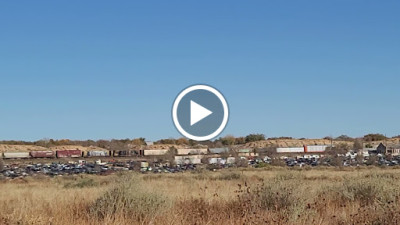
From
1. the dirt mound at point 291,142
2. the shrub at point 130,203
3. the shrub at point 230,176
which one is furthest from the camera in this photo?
the dirt mound at point 291,142

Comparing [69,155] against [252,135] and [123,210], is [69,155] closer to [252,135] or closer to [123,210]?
[252,135]

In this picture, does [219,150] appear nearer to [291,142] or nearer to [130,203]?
[291,142]

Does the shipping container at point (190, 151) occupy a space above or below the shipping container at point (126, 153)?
above

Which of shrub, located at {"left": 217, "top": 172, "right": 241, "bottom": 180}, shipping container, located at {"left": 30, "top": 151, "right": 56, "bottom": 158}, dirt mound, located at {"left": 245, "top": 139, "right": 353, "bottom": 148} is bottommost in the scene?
shrub, located at {"left": 217, "top": 172, "right": 241, "bottom": 180}

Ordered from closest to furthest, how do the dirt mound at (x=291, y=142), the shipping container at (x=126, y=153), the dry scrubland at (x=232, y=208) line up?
the dry scrubland at (x=232, y=208), the shipping container at (x=126, y=153), the dirt mound at (x=291, y=142)

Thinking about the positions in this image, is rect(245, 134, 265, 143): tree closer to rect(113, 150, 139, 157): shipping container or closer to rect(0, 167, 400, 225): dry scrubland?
rect(113, 150, 139, 157): shipping container

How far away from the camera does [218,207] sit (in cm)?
1177

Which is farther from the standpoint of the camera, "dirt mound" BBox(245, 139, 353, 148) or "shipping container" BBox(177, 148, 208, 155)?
"dirt mound" BBox(245, 139, 353, 148)

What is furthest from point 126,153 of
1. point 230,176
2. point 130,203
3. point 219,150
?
point 130,203

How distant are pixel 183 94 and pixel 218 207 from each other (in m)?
2.75

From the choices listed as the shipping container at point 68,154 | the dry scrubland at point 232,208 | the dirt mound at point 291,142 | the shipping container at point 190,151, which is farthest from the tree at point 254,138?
the dry scrubland at point 232,208

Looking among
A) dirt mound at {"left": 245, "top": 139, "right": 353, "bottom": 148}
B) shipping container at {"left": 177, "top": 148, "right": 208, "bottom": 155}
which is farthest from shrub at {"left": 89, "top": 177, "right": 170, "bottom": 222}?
dirt mound at {"left": 245, "top": 139, "right": 353, "bottom": 148}

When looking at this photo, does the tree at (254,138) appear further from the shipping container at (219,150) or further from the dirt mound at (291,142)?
the shipping container at (219,150)

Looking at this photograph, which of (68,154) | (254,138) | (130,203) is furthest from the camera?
(254,138)
